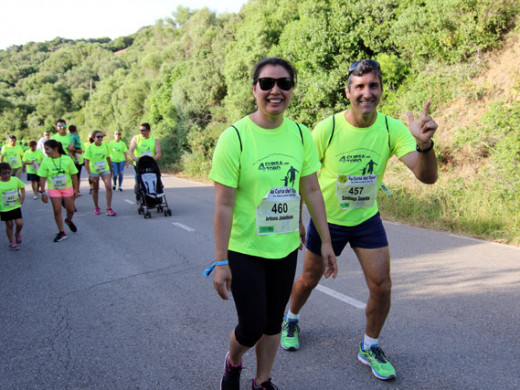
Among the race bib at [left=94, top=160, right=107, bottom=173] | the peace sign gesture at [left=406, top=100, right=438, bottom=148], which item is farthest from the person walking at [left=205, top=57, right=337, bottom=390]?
the race bib at [left=94, top=160, right=107, bottom=173]

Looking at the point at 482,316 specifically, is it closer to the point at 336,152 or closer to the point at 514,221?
the point at 336,152

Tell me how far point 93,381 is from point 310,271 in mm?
1844

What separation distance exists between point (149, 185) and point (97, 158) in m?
1.68

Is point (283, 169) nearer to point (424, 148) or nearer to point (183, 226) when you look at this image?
point (424, 148)

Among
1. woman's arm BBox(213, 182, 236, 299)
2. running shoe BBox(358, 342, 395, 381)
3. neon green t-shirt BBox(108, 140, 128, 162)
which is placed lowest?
running shoe BBox(358, 342, 395, 381)

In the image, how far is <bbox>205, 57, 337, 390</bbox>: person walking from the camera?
2520 millimetres

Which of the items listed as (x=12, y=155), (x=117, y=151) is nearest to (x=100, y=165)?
(x=117, y=151)

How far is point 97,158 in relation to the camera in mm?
10648

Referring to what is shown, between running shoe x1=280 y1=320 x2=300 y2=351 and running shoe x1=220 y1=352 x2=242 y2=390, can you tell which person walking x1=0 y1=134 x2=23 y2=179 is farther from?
running shoe x1=220 y1=352 x2=242 y2=390

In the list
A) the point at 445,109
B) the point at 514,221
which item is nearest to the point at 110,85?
the point at 445,109

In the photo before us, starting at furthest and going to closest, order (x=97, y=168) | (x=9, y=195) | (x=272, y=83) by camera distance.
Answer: (x=97, y=168)
(x=9, y=195)
(x=272, y=83)

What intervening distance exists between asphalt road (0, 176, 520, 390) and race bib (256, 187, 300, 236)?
1260 mm

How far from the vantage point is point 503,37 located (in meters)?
12.1

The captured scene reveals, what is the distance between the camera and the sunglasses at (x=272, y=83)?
258 centimetres
